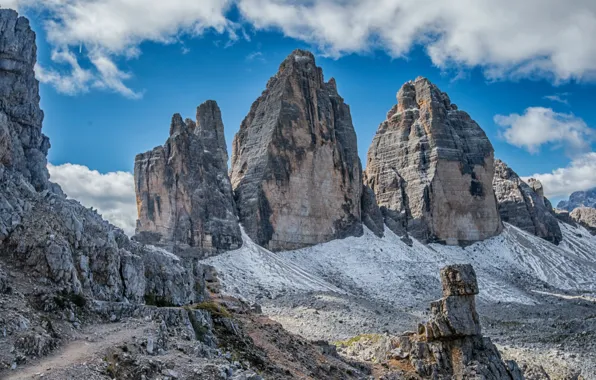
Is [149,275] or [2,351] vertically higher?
[149,275]

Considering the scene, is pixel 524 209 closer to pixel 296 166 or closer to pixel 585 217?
pixel 585 217

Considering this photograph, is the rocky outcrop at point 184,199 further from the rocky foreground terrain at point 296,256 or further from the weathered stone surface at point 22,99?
the weathered stone surface at point 22,99

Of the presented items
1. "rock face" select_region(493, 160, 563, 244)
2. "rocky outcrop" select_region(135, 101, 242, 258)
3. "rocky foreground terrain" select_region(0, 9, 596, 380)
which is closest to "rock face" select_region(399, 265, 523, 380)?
"rocky foreground terrain" select_region(0, 9, 596, 380)

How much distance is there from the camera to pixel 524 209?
142 metres

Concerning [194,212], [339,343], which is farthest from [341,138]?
[339,343]

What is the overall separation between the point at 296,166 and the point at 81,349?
86.0m

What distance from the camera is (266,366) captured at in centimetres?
2309

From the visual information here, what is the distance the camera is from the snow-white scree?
8019 centimetres

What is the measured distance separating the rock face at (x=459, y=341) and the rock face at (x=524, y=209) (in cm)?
11802

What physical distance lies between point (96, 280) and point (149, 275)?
5.80 metres

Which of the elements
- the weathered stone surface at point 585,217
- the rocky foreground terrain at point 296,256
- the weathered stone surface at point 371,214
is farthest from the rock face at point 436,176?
the weathered stone surface at point 585,217

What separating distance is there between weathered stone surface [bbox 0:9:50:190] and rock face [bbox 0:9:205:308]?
2.1 inches

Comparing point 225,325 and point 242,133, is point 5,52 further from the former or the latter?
point 242,133

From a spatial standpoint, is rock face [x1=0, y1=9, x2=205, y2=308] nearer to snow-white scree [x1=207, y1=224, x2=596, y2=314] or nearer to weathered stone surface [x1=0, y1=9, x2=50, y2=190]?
weathered stone surface [x1=0, y1=9, x2=50, y2=190]
